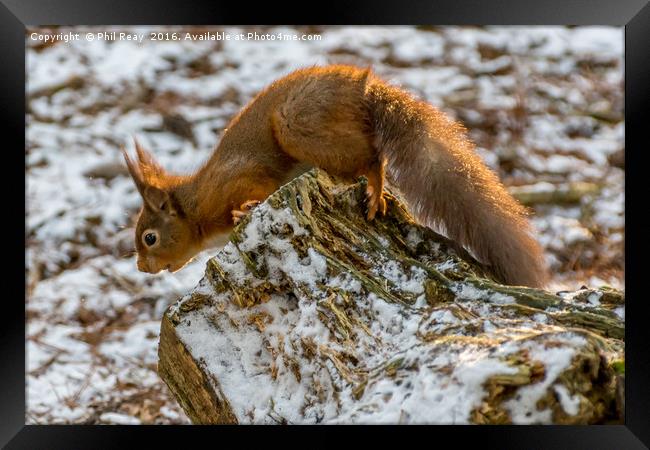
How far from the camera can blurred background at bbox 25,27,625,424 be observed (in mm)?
4867

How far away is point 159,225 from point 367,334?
4.87 ft

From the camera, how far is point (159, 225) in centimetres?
362

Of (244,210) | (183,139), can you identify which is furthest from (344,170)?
(183,139)

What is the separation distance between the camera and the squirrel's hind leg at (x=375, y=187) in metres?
2.95

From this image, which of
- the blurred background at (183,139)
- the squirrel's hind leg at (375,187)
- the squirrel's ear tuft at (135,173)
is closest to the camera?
the squirrel's hind leg at (375,187)

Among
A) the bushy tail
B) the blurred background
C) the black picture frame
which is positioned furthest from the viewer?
the blurred background

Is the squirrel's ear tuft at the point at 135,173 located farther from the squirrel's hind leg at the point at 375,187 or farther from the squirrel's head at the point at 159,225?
the squirrel's hind leg at the point at 375,187

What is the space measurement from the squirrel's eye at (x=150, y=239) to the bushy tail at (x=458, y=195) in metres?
1.11

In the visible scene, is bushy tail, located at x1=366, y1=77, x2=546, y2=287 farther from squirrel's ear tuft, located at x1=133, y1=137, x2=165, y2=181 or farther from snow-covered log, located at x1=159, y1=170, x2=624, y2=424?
squirrel's ear tuft, located at x1=133, y1=137, x2=165, y2=181

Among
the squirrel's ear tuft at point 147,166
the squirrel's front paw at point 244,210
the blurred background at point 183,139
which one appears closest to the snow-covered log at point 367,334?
the squirrel's front paw at point 244,210

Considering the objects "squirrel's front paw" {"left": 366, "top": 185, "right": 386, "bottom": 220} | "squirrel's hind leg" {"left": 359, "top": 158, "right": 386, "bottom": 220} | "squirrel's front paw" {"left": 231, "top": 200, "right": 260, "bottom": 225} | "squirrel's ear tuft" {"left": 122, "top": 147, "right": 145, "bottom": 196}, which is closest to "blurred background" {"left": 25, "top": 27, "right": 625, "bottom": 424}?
"squirrel's ear tuft" {"left": 122, "top": 147, "right": 145, "bottom": 196}
